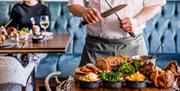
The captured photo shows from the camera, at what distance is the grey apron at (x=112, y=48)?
214cm

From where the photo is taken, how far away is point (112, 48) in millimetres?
2148

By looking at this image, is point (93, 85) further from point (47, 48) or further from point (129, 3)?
point (47, 48)

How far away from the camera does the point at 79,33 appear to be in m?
4.35

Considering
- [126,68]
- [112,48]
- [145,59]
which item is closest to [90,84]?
[126,68]

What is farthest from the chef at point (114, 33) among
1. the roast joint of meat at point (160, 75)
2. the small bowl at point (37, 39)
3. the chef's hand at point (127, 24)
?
the small bowl at point (37, 39)

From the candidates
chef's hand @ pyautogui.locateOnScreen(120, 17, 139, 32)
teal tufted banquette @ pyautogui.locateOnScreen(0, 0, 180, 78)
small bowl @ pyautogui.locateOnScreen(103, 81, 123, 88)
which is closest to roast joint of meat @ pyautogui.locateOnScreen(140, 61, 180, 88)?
small bowl @ pyautogui.locateOnScreen(103, 81, 123, 88)

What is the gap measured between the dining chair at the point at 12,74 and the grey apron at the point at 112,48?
26.7 inches

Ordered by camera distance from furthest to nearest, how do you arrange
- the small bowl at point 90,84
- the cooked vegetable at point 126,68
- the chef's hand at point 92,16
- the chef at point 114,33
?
the chef at point 114,33
the chef's hand at point 92,16
the cooked vegetable at point 126,68
the small bowl at point 90,84

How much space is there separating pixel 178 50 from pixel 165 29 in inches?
10.4

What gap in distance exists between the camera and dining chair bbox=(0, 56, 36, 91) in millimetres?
2637

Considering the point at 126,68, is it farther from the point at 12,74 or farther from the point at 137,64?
the point at 12,74

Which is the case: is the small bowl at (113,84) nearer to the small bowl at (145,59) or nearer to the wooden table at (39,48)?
the small bowl at (145,59)

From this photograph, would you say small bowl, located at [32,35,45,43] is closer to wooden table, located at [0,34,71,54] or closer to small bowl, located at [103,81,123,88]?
wooden table, located at [0,34,71,54]

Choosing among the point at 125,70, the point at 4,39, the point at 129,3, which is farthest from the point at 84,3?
the point at 4,39
